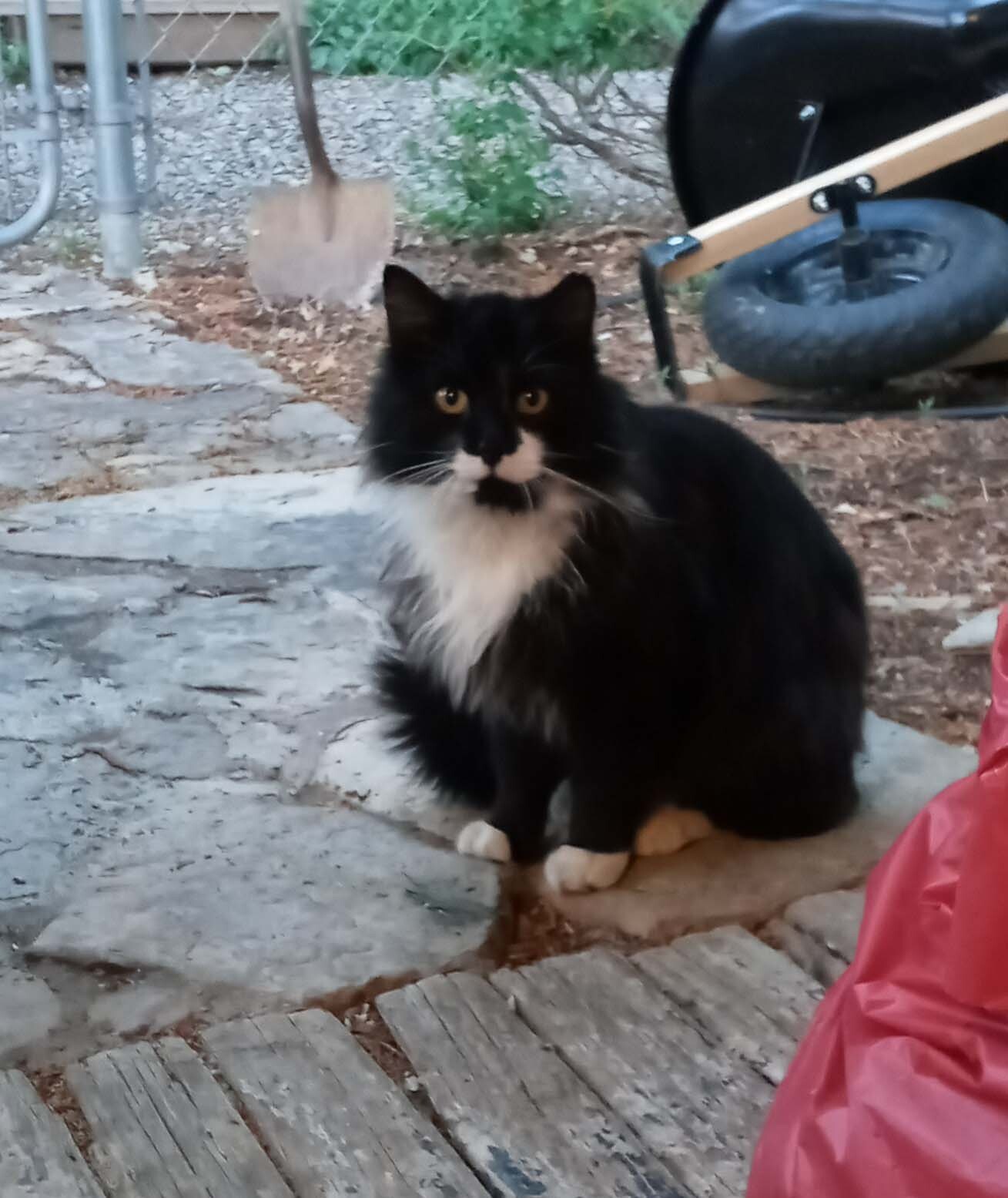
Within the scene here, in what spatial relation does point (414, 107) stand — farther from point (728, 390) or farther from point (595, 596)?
point (595, 596)

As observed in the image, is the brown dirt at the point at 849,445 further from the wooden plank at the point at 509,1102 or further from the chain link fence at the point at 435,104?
the wooden plank at the point at 509,1102

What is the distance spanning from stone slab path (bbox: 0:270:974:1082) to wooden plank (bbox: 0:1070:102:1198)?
8cm

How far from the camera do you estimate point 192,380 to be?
376cm

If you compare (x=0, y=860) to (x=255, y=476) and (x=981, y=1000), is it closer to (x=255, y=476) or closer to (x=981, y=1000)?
(x=981, y=1000)

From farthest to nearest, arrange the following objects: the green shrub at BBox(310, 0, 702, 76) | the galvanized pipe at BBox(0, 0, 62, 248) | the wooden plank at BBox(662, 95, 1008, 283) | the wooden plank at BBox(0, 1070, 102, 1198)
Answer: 1. the green shrub at BBox(310, 0, 702, 76)
2. the galvanized pipe at BBox(0, 0, 62, 248)
3. the wooden plank at BBox(662, 95, 1008, 283)
4. the wooden plank at BBox(0, 1070, 102, 1198)

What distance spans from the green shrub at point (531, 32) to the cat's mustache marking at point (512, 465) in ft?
11.2

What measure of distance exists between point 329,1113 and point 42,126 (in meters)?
3.92

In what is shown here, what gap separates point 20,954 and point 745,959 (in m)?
0.77

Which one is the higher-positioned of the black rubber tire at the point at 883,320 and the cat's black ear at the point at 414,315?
the cat's black ear at the point at 414,315

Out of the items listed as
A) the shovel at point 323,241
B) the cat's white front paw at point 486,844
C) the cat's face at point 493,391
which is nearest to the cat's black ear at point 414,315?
the cat's face at point 493,391

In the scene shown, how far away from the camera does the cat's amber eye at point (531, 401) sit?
1.54m

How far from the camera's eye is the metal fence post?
4418mm

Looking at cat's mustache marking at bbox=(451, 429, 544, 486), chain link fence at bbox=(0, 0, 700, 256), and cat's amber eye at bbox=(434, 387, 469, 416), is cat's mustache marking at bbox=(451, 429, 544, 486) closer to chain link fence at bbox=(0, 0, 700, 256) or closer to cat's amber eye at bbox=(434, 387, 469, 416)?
cat's amber eye at bbox=(434, 387, 469, 416)

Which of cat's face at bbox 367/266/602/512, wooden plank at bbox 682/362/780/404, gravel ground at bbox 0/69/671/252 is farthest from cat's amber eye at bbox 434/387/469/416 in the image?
gravel ground at bbox 0/69/671/252
